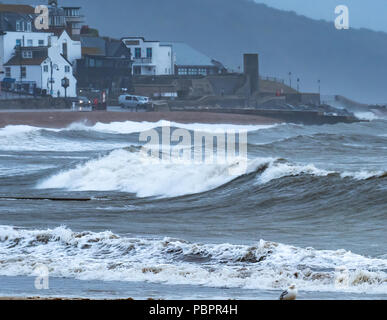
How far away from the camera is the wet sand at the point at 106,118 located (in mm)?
64625

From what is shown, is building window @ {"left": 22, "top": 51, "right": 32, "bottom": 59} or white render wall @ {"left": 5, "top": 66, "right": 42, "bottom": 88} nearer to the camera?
white render wall @ {"left": 5, "top": 66, "right": 42, "bottom": 88}

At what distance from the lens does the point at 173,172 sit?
24.5 m

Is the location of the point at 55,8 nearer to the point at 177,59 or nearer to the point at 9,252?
the point at 177,59

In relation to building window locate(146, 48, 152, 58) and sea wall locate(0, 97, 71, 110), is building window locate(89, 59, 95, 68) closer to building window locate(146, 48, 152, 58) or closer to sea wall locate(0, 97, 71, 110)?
sea wall locate(0, 97, 71, 110)

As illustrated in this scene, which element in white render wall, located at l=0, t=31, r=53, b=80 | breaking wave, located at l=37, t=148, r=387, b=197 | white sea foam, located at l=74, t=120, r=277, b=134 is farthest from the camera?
A: white render wall, located at l=0, t=31, r=53, b=80

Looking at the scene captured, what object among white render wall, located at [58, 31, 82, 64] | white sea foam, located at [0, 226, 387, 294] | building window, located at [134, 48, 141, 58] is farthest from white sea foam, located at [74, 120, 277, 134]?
white sea foam, located at [0, 226, 387, 294]

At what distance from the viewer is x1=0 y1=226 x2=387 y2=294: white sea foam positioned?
32.6 feet

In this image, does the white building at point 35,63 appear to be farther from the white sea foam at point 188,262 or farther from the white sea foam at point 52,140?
the white sea foam at point 188,262

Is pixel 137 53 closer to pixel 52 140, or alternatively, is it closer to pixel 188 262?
pixel 52 140

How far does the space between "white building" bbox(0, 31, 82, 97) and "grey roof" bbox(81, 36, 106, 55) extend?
38.1 feet

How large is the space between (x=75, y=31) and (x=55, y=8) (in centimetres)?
361

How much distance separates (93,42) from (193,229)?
311ft

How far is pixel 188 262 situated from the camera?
1141 centimetres
